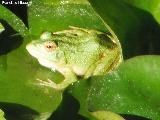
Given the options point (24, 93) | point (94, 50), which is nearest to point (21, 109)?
point (24, 93)

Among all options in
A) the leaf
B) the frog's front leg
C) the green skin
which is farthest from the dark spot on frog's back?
the leaf

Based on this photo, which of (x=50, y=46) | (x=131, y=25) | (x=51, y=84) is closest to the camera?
(x=131, y=25)

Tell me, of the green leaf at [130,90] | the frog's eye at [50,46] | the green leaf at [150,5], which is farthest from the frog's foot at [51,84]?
the green leaf at [150,5]

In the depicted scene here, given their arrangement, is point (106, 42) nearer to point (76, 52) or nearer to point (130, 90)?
point (76, 52)

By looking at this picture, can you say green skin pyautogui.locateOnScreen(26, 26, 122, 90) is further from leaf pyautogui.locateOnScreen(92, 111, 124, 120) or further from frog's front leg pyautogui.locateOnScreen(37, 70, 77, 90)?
leaf pyautogui.locateOnScreen(92, 111, 124, 120)

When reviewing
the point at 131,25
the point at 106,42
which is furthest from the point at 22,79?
the point at 131,25

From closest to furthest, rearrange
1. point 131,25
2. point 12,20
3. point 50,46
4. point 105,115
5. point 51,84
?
point 105,115 → point 131,25 → point 51,84 → point 12,20 → point 50,46

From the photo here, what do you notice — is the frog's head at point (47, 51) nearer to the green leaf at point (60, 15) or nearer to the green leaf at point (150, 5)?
the green leaf at point (60, 15)
